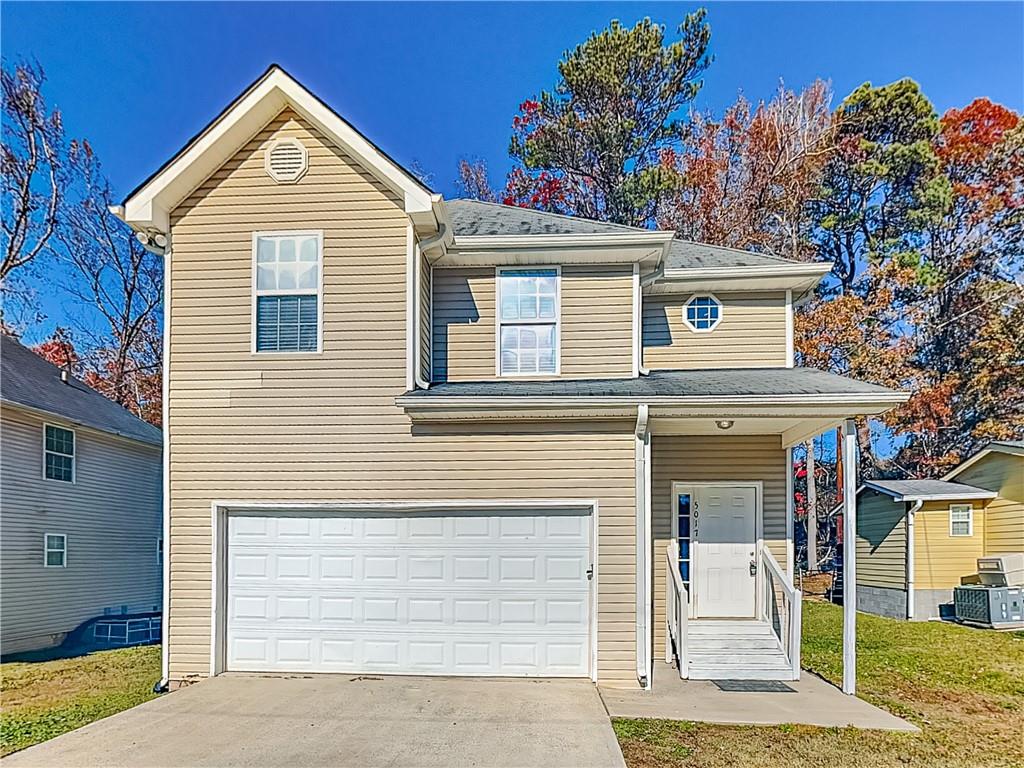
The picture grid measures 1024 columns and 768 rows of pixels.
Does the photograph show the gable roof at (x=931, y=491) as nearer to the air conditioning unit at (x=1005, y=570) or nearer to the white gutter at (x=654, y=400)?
the air conditioning unit at (x=1005, y=570)

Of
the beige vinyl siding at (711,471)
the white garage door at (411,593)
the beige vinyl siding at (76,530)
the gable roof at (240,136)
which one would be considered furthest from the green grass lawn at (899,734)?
the beige vinyl siding at (76,530)

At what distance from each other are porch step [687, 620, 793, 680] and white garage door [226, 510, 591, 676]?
1.49m

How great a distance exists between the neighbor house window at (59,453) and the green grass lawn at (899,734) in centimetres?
1135

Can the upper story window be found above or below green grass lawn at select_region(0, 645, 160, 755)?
above

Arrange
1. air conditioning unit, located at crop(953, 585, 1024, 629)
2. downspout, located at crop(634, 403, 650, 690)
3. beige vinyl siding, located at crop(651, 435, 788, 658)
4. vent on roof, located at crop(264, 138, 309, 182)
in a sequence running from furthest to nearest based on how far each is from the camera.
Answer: air conditioning unit, located at crop(953, 585, 1024, 629) → beige vinyl siding, located at crop(651, 435, 788, 658) → vent on roof, located at crop(264, 138, 309, 182) → downspout, located at crop(634, 403, 650, 690)

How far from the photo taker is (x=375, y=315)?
8.67 meters

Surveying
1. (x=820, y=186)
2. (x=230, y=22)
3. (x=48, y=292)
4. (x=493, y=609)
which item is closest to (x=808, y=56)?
(x=820, y=186)

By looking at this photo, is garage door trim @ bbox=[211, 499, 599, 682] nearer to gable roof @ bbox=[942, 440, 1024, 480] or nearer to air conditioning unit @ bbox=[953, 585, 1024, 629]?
air conditioning unit @ bbox=[953, 585, 1024, 629]

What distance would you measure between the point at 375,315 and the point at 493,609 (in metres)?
3.72

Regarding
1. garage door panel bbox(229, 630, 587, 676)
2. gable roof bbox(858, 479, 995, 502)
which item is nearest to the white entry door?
garage door panel bbox(229, 630, 587, 676)

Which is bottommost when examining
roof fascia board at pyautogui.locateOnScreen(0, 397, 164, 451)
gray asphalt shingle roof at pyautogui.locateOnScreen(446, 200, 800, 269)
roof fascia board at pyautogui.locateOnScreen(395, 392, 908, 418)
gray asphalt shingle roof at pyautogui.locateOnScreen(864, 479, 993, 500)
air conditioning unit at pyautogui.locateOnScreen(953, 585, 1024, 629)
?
air conditioning unit at pyautogui.locateOnScreen(953, 585, 1024, 629)

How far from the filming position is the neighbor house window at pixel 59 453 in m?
13.0

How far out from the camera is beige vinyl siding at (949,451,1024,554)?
14.2m

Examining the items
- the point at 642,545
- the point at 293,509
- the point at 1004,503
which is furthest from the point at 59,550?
the point at 1004,503
